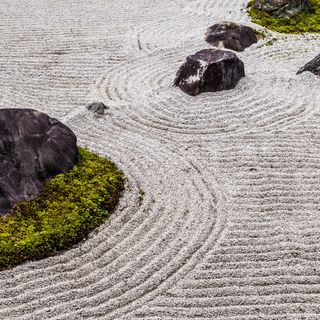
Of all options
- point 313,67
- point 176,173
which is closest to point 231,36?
point 313,67

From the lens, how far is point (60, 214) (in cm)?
1244

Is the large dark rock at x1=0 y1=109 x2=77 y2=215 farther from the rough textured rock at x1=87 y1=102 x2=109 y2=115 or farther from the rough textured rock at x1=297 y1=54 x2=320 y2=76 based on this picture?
the rough textured rock at x1=297 y1=54 x2=320 y2=76

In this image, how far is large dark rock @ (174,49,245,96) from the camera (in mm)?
19406

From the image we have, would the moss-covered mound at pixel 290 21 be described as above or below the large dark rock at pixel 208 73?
A: above

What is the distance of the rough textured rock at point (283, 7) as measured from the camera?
27.5m

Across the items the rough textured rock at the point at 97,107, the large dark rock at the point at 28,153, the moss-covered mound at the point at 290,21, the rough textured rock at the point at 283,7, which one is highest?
the rough textured rock at the point at 283,7

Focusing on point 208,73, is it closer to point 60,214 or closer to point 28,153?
point 28,153

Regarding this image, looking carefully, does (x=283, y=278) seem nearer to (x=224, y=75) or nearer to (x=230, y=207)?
(x=230, y=207)

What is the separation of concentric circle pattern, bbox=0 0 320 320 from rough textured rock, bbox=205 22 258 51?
1.94ft

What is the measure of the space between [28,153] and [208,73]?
8674mm

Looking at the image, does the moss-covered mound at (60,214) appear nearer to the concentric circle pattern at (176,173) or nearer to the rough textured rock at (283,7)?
the concentric circle pattern at (176,173)

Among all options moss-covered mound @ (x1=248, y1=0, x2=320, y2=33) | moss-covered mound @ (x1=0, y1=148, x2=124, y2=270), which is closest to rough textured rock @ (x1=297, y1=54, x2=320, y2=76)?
moss-covered mound @ (x1=248, y1=0, x2=320, y2=33)

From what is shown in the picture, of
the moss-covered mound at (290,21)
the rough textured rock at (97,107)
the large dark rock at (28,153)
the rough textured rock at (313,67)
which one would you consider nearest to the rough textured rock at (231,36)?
the moss-covered mound at (290,21)

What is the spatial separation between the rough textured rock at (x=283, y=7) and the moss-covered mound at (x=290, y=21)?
0.24 meters
